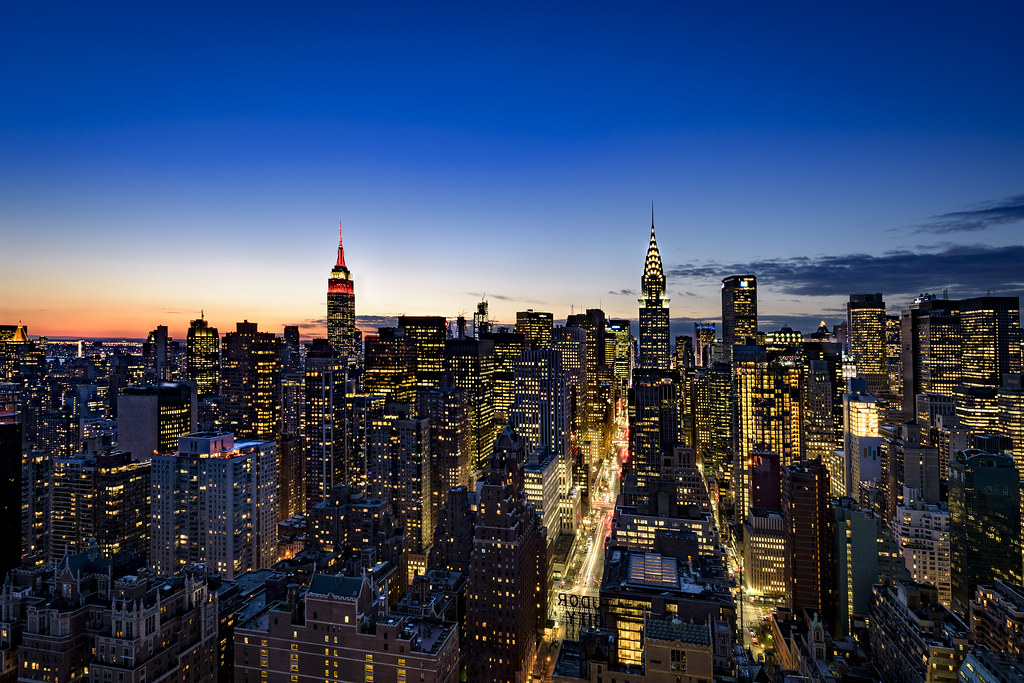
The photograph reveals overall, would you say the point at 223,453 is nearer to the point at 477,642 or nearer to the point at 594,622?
the point at 477,642

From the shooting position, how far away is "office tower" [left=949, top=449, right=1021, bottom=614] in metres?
103

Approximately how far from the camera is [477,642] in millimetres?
80062

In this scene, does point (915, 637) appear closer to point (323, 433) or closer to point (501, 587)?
point (501, 587)

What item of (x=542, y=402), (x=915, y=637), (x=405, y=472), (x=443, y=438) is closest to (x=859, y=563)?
(x=915, y=637)

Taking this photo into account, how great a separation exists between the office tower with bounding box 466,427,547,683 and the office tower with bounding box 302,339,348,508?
332ft

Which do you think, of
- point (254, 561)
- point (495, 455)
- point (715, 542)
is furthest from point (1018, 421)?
point (254, 561)

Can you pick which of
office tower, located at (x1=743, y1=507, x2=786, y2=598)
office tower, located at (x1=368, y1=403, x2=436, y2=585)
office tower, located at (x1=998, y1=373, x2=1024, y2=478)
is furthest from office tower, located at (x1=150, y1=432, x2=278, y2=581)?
office tower, located at (x1=998, y1=373, x2=1024, y2=478)

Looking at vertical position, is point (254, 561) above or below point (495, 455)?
below

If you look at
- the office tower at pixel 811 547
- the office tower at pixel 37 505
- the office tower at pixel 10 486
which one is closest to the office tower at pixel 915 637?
the office tower at pixel 811 547

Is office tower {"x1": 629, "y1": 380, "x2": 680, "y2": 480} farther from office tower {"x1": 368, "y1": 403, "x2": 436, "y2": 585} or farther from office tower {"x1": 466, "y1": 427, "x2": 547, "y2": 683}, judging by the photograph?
office tower {"x1": 466, "y1": 427, "x2": 547, "y2": 683}

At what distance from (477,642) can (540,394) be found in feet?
370

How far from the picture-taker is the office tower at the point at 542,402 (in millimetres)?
186375

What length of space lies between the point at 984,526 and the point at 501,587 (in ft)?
280

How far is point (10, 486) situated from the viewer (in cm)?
9919
